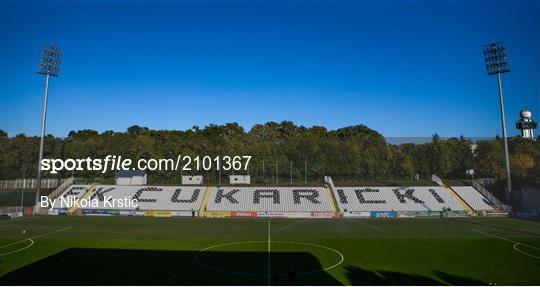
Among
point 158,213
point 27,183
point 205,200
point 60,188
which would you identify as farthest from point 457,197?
point 27,183

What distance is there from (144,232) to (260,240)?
13484mm

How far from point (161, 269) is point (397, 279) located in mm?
14840

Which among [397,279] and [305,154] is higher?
[305,154]

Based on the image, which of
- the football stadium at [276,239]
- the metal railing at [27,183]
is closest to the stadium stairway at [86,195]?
the football stadium at [276,239]

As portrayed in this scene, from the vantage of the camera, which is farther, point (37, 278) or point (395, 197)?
point (395, 197)

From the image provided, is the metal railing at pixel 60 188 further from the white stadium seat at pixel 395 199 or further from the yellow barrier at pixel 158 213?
the white stadium seat at pixel 395 199

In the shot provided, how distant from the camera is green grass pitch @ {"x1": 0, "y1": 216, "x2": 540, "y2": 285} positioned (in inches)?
921

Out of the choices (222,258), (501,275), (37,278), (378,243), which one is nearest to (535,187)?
(378,243)

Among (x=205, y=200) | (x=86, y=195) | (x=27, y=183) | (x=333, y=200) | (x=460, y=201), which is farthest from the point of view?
(x=27, y=183)

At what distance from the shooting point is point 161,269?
25141mm

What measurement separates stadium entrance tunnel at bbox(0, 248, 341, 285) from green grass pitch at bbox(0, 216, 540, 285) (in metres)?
0.07

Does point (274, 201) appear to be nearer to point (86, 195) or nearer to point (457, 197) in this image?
point (457, 197)

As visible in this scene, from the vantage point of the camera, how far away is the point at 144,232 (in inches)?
1613

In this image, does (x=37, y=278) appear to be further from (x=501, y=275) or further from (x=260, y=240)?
(x=501, y=275)
